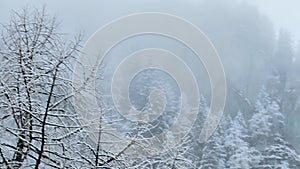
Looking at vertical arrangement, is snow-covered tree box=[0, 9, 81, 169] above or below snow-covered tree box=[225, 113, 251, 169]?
below

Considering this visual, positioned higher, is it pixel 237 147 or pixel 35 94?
pixel 237 147

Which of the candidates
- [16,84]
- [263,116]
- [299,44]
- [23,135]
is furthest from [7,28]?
[299,44]

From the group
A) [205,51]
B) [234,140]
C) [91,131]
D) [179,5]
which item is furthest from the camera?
[179,5]

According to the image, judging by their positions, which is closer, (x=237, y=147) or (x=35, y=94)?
(x=35, y=94)

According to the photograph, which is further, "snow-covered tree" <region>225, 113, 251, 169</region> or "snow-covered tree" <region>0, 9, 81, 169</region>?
"snow-covered tree" <region>225, 113, 251, 169</region>

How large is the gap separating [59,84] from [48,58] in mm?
293

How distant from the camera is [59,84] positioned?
3459mm

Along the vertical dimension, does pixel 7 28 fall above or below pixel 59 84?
above

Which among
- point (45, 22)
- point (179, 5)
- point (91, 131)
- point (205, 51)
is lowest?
point (91, 131)

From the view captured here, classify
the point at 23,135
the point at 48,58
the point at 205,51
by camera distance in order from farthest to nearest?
the point at 205,51 < the point at 48,58 < the point at 23,135

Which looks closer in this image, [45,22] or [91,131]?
[91,131]

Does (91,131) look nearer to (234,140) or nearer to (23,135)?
(23,135)

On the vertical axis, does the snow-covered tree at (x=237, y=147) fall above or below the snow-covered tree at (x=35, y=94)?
above

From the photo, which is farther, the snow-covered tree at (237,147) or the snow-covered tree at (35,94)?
the snow-covered tree at (237,147)
